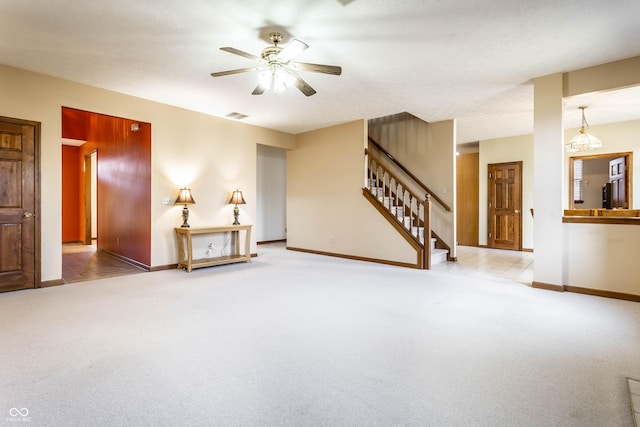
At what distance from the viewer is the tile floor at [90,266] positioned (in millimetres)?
4637

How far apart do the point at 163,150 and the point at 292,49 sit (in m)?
3.29

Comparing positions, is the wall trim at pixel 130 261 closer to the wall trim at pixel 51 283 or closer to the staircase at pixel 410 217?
the wall trim at pixel 51 283

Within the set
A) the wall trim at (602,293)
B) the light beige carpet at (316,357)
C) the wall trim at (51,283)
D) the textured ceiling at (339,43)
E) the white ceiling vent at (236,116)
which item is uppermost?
the white ceiling vent at (236,116)

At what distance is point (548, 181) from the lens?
3.99 metres

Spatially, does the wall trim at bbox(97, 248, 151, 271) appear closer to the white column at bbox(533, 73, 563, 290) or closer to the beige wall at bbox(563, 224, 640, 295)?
the white column at bbox(533, 73, 563, 290)

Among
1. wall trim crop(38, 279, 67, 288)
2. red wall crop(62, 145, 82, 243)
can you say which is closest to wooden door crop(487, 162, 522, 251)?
wall trim crop(38, 279, 67, 288)

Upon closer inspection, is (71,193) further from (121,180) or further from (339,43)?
(339,43)

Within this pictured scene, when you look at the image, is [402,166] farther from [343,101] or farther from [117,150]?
[117,150]

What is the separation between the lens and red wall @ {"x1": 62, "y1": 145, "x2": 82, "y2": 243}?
27.3ft

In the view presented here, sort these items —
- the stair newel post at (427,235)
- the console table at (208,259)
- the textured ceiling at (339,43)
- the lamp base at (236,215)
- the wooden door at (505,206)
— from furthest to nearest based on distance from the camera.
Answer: the wooden door at (505,206), the lamp base at (236,215), the stair newel post at (427,235), the console table at (208,259), the textured ceiling at (339,43)

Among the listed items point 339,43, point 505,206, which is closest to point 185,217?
point 339,43

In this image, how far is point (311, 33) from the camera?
3.02 metres

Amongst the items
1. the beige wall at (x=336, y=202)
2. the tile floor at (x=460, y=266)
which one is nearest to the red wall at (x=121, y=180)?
the tile floor at (x=460, y=266)

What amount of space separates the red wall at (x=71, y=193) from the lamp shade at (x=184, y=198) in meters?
5.36
